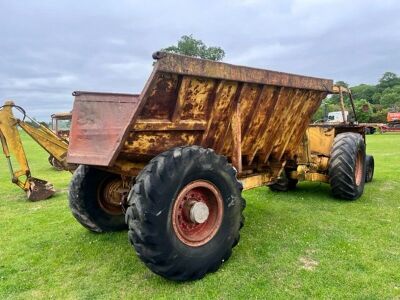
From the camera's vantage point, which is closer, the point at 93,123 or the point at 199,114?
the point at 199,114

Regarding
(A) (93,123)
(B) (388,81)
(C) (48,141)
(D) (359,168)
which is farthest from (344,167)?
(B) (388,81)

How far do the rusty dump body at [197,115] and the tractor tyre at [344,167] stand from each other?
1.33 meters

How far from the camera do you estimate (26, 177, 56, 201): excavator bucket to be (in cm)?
844

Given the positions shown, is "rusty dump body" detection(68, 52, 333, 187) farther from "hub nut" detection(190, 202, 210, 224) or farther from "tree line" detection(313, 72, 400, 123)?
"tree line" detection(313, 72, 400, 123)

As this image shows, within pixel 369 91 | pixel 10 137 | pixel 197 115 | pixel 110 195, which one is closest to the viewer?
pixel 197 115

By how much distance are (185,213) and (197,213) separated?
146 mm

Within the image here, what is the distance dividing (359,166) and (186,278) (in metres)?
5.26

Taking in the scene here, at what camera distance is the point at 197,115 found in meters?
4.31

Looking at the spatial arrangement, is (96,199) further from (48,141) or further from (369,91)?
(369,91)

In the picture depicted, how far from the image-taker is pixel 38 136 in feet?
30.0

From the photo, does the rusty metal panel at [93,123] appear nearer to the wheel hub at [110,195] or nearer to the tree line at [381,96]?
the wheel hub at [110,195]

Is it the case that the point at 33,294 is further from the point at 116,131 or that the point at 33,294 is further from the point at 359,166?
the point at 359,166

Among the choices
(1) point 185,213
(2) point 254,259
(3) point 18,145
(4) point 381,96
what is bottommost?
(2) point 254,259

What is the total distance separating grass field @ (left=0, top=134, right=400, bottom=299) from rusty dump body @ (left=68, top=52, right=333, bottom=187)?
97 centimetres
